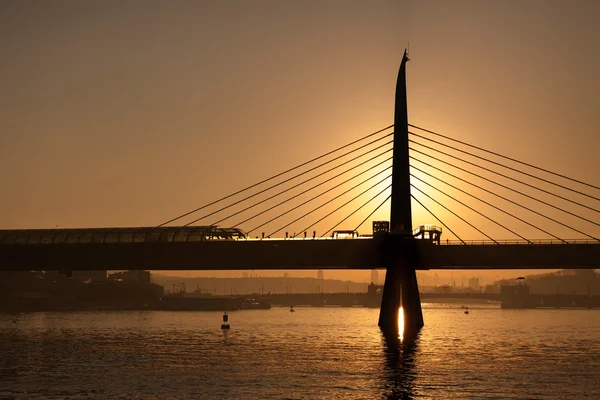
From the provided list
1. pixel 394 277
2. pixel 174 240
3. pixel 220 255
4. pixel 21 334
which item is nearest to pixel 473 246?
pixel 394 277

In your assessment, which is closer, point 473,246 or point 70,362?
point 70,362

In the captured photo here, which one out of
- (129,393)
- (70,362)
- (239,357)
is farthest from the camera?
(239,357)

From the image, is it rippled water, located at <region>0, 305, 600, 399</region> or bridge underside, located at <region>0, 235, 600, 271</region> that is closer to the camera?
rippled water, located at <region>0, 305, 600, 399</region>

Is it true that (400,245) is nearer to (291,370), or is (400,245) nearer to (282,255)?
(282,255)

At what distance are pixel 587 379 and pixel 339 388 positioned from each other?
2246cm

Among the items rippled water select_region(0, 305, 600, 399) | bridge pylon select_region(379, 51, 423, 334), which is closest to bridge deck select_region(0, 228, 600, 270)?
bridge pylon select_region(379, 51, 423, 334)

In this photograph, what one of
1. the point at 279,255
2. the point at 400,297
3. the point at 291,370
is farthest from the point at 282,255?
the point at 291,370

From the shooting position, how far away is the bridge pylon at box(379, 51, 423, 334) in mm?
111812

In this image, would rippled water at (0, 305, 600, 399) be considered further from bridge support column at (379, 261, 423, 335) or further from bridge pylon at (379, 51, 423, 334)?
bridge pylon at (379, 51, 423, 334)

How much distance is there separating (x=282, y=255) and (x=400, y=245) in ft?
50.9

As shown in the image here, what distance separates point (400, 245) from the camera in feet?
365

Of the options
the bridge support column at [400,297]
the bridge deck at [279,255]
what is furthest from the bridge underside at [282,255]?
the bridge support column at [400,297]

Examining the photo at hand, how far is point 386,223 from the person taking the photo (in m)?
118

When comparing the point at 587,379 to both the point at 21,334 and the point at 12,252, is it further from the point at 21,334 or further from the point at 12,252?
the point at 21,334
